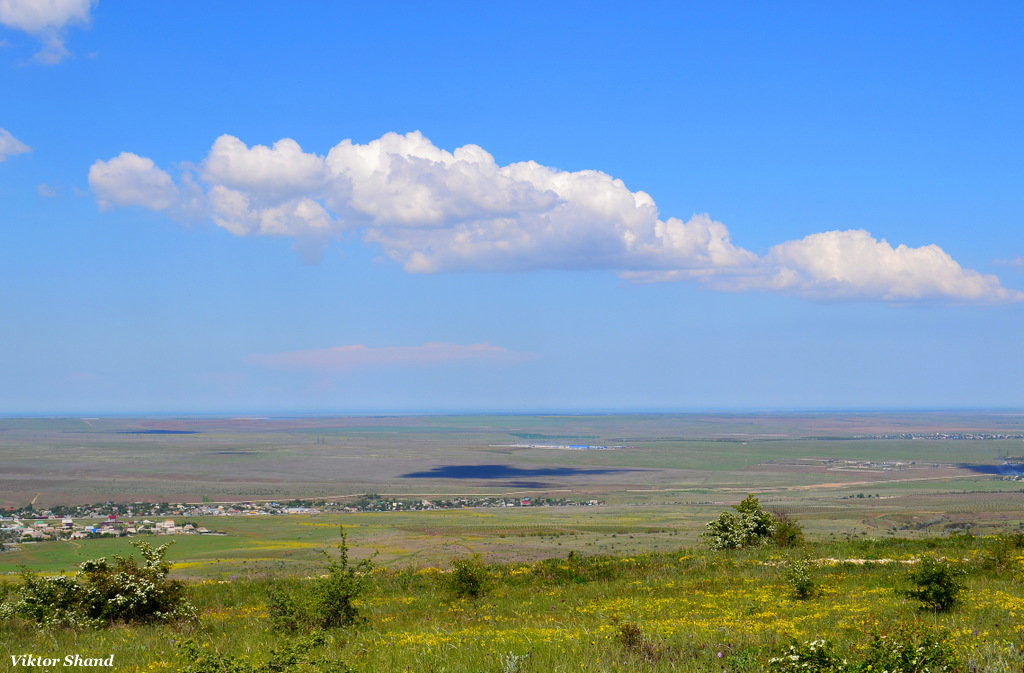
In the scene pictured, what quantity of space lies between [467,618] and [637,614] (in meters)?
3.46

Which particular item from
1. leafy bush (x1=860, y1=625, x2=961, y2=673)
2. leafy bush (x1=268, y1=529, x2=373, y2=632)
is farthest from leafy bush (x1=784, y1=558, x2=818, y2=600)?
leafy bush (x1=268, y1=529, x2=373, y2=632)

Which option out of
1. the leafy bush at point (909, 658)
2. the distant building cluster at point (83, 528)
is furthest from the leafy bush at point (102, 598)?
the distant building cluster at point (83, 528)

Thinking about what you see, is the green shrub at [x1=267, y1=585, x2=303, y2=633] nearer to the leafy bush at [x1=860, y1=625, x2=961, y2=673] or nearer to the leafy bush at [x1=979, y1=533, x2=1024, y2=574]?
the leafy bush at [x1=860, y1=625, x2=961, y2=673]

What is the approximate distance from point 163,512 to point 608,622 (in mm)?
87510

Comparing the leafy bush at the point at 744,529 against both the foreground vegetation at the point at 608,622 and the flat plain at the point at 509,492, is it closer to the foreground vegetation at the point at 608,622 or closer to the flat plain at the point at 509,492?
the foreground vegetation at the point at 608,622

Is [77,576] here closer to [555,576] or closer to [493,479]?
[555,576]

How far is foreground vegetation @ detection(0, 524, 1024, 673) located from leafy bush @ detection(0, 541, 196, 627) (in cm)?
33

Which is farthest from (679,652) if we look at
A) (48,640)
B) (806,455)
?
(806,455)

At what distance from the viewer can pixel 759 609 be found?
47.9ft

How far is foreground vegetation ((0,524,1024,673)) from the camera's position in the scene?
28.0 feet

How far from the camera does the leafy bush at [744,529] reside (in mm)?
30453

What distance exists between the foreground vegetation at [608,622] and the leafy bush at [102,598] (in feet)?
1.08

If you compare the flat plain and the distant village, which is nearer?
the flat plain

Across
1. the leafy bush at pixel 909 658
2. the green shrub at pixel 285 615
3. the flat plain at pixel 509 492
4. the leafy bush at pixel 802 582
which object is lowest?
the flat plain at pixel 509 492
